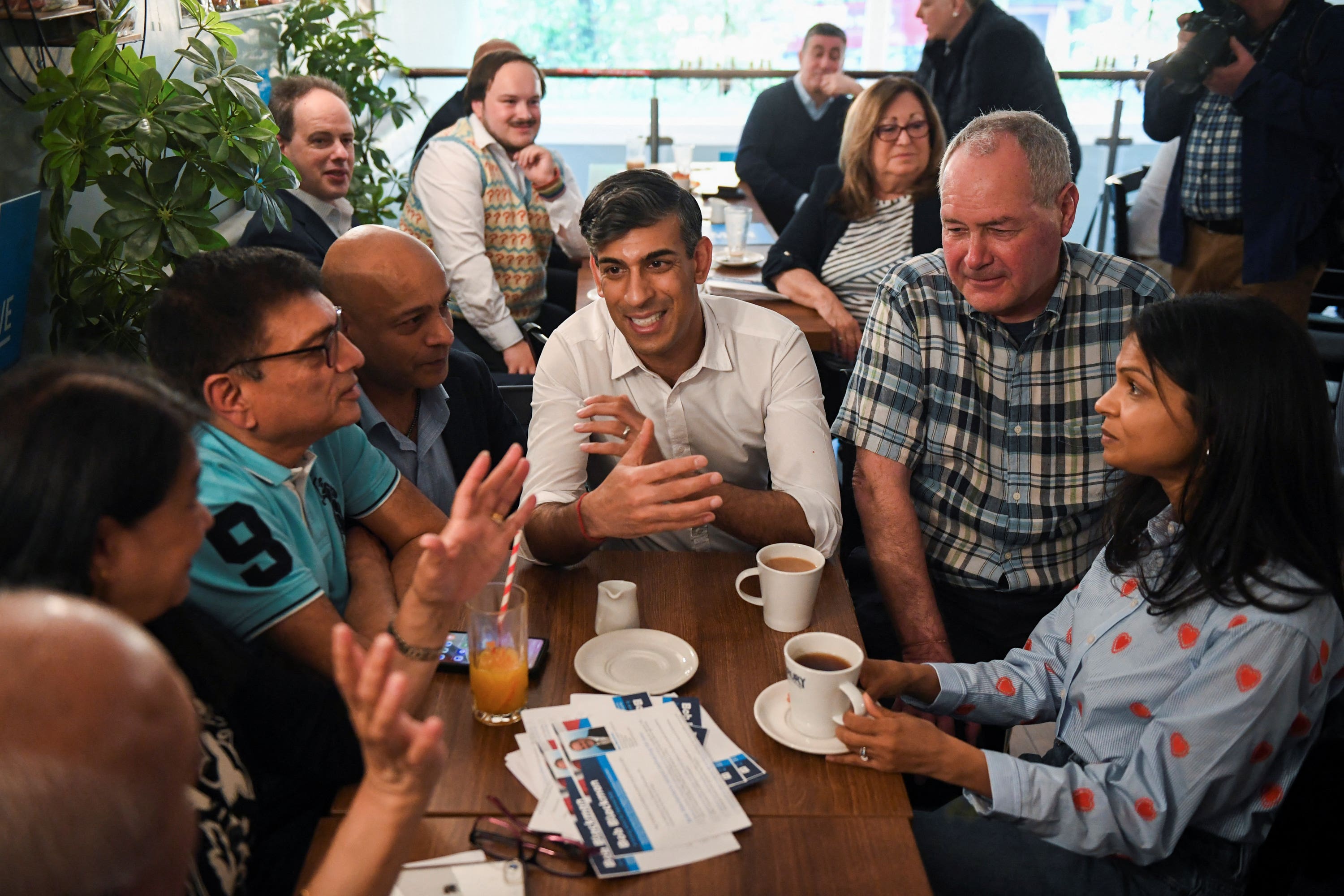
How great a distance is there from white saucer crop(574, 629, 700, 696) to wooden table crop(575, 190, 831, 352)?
1324 mm

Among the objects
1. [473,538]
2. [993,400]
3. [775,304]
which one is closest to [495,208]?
[775,304]

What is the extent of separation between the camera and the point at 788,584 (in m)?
1.48

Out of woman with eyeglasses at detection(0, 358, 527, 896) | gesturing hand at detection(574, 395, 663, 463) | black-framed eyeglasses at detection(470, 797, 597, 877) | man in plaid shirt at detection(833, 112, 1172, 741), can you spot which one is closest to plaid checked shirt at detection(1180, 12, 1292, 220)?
man in plaid shirt at detection(833, 112, 1172, 741)

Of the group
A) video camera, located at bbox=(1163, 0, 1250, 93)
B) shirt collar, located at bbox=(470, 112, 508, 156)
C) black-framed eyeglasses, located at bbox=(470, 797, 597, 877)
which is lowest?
black-framed eyeglasses, located at bbox=(470, 797, 597, 877)

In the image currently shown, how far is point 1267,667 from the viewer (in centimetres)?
123

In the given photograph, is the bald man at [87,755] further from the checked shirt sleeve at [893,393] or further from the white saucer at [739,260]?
the white saucer at [739,260]

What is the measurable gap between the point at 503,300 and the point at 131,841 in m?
3.09

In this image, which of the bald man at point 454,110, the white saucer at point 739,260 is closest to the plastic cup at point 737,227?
the white saucer at point 739,260

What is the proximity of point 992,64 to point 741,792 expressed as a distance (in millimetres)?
3426

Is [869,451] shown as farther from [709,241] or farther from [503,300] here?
[503,300]

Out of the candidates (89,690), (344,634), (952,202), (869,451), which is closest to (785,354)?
(869,451)

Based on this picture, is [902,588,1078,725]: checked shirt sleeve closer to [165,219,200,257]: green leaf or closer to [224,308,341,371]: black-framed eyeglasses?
[224,308,341,371]: black-framed eyeglasses

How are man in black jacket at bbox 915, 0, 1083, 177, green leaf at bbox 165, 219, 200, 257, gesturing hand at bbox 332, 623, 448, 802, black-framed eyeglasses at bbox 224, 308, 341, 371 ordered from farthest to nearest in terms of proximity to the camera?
man in black jacket at bbox 915, 0, 1083, 177
green leaf at bbox 165, 219, 200, 257
black-framed eyeglasses at bbox 224, 308, 341, 371
gesturing hand at bbox 332, 623, 448, 802

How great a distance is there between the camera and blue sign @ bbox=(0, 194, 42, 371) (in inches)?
70.3
